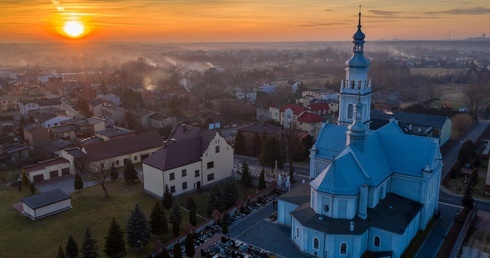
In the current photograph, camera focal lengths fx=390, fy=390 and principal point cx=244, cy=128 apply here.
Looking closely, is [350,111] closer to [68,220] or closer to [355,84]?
[355,84]

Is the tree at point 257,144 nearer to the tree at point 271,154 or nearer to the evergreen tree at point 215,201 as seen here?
the tree at point 271,154

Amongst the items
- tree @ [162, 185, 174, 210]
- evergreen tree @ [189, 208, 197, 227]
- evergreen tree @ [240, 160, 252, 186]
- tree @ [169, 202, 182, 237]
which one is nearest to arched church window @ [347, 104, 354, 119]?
evergreen tree @ [240, 160, 252, 186]

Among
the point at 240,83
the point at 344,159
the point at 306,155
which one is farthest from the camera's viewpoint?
the point at 240,83

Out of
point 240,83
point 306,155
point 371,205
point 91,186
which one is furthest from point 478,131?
point 240,83

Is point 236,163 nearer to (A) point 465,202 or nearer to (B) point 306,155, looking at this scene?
(B) point 306,155

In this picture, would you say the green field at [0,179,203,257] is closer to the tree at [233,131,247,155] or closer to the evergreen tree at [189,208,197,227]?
the evergreen tree at [189,208,197,227]

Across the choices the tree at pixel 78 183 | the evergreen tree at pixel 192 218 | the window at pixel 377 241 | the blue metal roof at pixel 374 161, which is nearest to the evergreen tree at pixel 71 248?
the evergreen tree at pixel 192 218
